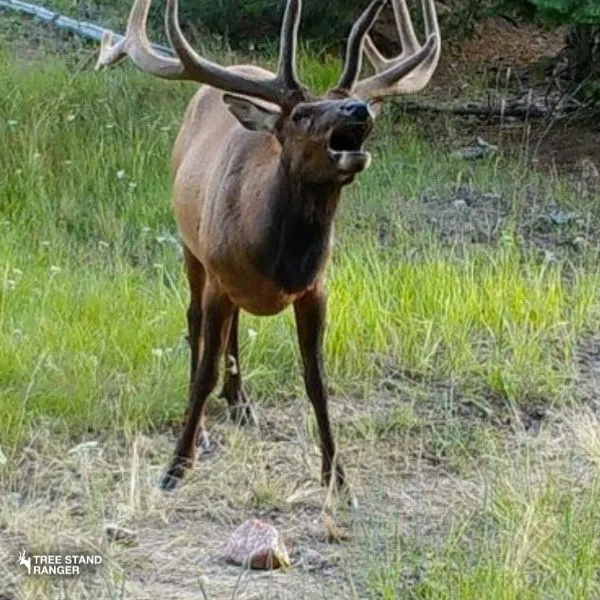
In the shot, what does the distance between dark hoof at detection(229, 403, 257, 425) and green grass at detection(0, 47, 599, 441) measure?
0.17 metres

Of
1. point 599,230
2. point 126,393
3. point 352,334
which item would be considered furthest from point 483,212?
point 126,393

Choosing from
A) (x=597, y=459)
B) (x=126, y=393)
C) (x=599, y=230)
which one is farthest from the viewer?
(x=599, y=230)

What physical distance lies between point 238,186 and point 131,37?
666 mm

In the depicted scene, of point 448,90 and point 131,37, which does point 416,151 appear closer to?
point 448,90

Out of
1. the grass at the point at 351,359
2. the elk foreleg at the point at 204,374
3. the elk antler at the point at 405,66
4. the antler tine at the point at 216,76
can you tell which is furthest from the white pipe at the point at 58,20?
the antler tine at the point at 216,76

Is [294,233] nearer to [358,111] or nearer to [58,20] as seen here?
[358,111]

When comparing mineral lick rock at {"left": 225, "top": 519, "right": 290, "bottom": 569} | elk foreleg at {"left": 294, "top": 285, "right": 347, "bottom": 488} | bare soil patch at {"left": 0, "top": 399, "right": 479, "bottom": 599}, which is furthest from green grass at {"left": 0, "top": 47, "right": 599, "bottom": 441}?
mineral lick rock at {"left": 225, "top": 519, "right": 290, "bottom": 569}

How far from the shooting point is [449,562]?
4547 millimetres

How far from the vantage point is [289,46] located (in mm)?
4832

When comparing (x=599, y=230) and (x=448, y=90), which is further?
(x=448, y=90)

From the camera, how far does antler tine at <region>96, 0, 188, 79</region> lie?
5.21 metres

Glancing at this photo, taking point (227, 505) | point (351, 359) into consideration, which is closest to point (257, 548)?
point (227, 505)

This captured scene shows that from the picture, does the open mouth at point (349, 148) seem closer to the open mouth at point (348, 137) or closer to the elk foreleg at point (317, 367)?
the open mouth at point (348, 137)

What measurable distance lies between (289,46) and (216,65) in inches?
13.6
